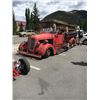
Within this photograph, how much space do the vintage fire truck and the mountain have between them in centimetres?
14

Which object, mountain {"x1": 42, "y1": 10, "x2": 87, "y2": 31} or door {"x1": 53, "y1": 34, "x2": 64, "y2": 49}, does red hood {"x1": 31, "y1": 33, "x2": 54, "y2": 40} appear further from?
mountain {"x1": 42, "y1": 10, "x2": 87, "y2": 31}

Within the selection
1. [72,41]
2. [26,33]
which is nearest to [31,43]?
[26,33]

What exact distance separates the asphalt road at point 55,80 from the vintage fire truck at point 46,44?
7cm

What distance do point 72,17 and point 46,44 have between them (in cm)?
36

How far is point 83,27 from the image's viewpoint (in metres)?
2.85

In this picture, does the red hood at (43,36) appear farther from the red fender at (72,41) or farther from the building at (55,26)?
the red fender at (72,41)

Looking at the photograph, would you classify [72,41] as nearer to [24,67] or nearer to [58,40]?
[58,40]

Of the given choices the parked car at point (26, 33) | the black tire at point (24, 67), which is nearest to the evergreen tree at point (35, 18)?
the parked car at point (26, 33)

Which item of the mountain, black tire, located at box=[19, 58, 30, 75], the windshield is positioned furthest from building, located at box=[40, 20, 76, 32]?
black tire, located at box=[19, 58, 30, 75]

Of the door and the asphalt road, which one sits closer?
the asphalt road

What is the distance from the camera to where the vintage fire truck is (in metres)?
2.90

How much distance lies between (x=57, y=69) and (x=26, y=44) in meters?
0.38
